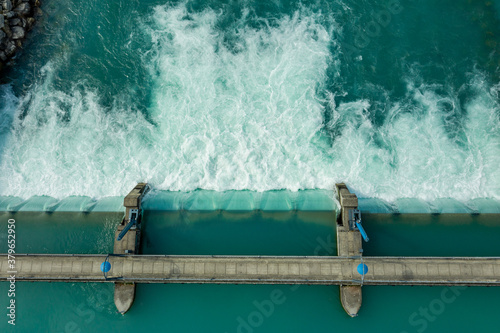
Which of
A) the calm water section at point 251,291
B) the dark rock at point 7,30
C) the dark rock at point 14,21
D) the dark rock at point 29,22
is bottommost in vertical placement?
the calm water section at point 251,291

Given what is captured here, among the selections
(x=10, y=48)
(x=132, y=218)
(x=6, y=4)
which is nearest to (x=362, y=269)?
(x=132, y=218)

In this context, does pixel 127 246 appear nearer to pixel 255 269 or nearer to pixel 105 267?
pixel 105 267

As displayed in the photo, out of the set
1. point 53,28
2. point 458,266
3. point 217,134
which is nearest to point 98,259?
point 217,134

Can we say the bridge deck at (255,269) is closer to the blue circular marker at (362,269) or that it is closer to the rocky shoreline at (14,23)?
the blue circular marker at (362,269)

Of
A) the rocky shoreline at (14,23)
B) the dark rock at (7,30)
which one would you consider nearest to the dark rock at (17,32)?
the rocky shoreline at (14,23)

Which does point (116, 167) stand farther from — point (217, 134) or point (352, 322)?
point (352, 322)

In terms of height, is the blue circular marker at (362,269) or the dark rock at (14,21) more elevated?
the dark rock at (14,21)
